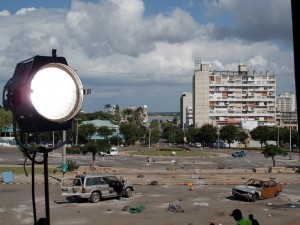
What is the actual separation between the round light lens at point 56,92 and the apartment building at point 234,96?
144610 mm

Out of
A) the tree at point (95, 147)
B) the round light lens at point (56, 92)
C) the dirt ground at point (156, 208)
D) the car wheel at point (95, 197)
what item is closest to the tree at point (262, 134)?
the tree at point (95, 147)

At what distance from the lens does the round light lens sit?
257 cm

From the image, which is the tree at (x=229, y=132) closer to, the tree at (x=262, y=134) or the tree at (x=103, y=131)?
the tree at (x=262, y=134)

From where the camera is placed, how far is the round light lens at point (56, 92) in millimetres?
2570

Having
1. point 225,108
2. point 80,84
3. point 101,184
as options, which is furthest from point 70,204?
point 225,108

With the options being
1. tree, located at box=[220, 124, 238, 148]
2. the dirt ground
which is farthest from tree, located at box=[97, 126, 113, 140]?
the dirt ground

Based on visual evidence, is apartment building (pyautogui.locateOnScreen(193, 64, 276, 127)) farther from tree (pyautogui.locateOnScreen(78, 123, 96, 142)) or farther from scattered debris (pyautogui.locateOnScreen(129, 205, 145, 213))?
scattered debris (pyautogui.locateOnScreen(129, 205, 145, 213))

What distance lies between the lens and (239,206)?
2228 centimetres

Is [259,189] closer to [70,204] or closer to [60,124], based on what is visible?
[70,204]

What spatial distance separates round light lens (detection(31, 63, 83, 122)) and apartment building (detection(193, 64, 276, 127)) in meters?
145

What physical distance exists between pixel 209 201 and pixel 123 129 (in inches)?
3430

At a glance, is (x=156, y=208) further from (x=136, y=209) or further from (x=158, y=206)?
(x=136, y=209)

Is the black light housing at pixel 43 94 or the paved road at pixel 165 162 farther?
the paved road at pixel 165 162

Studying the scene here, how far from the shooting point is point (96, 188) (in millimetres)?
22906
